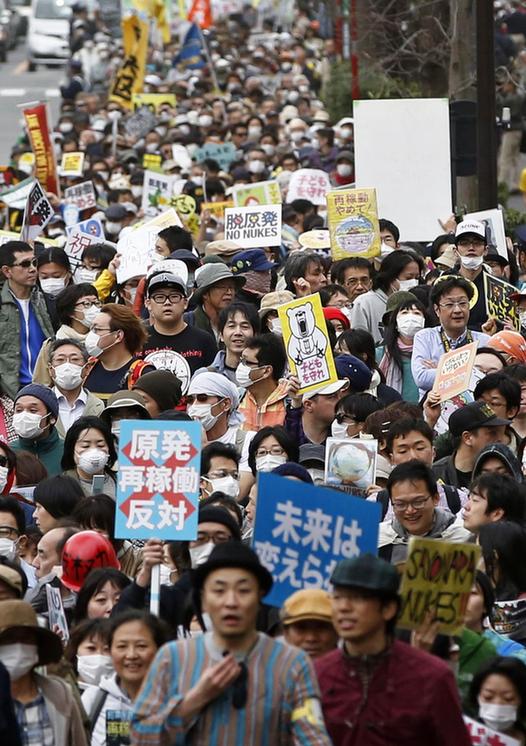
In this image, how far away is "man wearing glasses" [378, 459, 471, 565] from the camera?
330 inches

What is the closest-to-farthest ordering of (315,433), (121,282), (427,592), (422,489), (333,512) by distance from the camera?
1. (427,592)
2. (333,512)
3. (422,489)
4. (315,433)
5. (121,282)

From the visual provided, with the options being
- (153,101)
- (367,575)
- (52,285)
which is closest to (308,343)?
(52,285)

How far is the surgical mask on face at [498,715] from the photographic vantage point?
665 cm

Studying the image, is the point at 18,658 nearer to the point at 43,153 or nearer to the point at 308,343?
the point at 308,343

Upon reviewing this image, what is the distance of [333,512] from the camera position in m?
6.73

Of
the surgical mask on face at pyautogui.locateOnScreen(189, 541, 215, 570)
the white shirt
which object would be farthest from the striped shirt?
the white shirt

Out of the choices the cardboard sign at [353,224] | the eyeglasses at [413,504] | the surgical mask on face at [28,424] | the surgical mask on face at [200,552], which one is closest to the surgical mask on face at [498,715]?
the surgical mask on face at [200,552]

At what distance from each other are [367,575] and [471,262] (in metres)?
7.68

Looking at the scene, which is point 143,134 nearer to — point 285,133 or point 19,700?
point 285,133

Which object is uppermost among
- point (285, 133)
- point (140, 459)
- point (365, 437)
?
point (140, 459)

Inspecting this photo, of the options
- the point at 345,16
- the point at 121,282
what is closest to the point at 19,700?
the point at 121,282

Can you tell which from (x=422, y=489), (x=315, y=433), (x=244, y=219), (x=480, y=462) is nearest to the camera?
(x=422, y=489)

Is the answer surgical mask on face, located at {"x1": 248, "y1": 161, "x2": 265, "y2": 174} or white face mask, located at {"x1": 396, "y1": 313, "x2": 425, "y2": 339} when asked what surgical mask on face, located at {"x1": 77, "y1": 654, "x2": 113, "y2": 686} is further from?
surgical mask on face, located at {"x1": 248, "y1": 161, "x2": 265, "y2": 174}

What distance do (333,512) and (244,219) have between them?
903 centimetres
